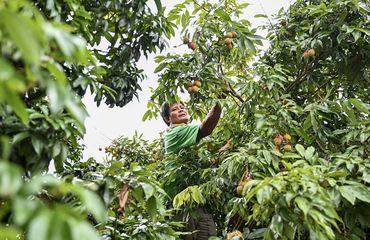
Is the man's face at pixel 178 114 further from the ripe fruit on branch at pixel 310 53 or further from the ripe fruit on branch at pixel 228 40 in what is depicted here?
the ripe fruit on branch at pixel 310 53

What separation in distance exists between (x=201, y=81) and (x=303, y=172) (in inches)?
41.5

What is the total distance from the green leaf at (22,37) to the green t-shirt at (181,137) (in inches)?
84.4

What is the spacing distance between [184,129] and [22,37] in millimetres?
2183

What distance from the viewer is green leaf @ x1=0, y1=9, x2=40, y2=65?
0.48m

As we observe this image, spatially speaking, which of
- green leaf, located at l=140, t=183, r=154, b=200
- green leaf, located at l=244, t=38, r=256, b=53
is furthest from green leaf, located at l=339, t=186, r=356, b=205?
green leaf, located at l=244, t=38, r=256, b=53

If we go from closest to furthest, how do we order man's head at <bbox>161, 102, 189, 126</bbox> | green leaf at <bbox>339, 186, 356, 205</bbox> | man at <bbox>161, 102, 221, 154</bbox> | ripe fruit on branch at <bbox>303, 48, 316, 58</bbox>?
green leaf at <bbox>339, 186, 356, 205</bbox>, ripe fruit on branch at <bbox>303, 48, 316, 58</bbox>, man at <bbox>161, 102, 221, 154</bbox>, man's head at <bbox>161, 102, 189, 126</bbox>

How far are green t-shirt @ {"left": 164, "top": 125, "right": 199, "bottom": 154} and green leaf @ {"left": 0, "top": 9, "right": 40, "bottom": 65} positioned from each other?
2144 millimetres

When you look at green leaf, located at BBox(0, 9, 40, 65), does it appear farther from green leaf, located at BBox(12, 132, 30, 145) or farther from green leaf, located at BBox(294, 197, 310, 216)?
green leaf, located at BBox(294, 197, 310, 216)

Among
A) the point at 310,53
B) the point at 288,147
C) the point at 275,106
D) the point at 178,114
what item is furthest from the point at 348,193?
the point at 178,114

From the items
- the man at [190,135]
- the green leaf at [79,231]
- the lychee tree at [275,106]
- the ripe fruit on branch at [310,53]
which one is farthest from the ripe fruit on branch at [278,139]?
the green leaf at [79,231]

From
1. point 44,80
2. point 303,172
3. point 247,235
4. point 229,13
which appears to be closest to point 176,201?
point 247,235

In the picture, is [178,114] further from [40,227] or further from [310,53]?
[40,227]

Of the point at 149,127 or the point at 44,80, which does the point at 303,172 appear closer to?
the point at 44,80

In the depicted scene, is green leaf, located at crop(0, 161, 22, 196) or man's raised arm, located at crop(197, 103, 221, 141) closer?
green leaf, located at crop(0, 161, 22, 196)
